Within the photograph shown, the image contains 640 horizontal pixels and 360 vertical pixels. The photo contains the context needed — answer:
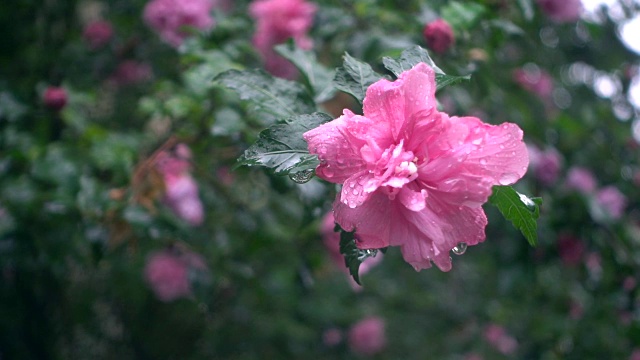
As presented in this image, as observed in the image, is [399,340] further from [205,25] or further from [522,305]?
[205,25]

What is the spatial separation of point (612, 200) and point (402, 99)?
1.61m

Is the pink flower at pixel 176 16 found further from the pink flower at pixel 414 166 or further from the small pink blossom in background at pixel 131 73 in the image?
the pink flower at pixel 414 166

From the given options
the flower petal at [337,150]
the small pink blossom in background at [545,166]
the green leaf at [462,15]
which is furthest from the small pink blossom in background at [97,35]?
the flower petal at [337,150]

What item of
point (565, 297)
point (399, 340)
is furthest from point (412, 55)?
point (399, 340)

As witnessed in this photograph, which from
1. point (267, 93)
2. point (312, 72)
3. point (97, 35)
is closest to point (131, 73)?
point (97, 35)

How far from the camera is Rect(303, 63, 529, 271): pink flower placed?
2.12 feet

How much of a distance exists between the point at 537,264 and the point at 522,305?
0.51 meters

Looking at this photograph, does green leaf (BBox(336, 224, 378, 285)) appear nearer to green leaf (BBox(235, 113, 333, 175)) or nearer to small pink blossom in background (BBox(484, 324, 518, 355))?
green leaf (BBox(235, 113, 333, 175))

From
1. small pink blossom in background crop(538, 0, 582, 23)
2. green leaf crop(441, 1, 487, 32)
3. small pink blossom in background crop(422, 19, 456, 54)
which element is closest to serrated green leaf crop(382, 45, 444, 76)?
small pink blossom in background crop(422, 19, 456, 54)

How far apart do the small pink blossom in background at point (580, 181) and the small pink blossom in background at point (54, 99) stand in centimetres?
149

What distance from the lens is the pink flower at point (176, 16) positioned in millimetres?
1721

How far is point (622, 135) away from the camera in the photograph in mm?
2182

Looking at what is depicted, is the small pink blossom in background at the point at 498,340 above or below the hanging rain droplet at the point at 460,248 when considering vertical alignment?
below

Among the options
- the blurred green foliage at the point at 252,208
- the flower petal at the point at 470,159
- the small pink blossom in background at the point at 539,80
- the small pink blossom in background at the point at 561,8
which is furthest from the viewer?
the small pink blossom in background at the point at 539,80
